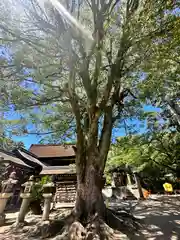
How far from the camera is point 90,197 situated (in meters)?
4.49

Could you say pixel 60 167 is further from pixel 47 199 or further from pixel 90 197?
pixel 90 197

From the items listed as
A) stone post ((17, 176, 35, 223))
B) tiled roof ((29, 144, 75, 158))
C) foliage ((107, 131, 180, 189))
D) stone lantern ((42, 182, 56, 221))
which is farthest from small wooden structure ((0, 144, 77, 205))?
foliage ((107, 131, 180, 189))

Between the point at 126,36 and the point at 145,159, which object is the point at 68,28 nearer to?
the point at 126,36

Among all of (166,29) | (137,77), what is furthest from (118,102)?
(166,29)

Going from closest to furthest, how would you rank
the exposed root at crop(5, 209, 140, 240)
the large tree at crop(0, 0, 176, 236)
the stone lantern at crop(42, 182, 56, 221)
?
the exposed root at crop(5, 209, 140, 240), the large tree at crop(0, 0, 176, 236), the stone lantern at crop(42, 182, 56, 221)

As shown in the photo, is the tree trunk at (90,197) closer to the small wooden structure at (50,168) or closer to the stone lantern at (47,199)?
the small wooden structure at (50,168)

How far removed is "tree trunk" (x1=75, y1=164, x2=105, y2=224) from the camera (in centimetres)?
433

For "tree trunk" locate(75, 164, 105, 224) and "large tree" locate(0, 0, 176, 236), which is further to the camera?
"large tree" locate(0, 0, 176, 236)

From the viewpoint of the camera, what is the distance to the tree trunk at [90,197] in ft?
14.2

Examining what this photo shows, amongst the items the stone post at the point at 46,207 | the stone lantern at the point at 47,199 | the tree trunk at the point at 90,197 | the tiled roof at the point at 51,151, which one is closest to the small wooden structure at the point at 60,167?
the tiled roof at the point at 51,151

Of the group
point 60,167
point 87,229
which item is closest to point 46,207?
point 87,229

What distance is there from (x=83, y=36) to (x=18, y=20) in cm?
204

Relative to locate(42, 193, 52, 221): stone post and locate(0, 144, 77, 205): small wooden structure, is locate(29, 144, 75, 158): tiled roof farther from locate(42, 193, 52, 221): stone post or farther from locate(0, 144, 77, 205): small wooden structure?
locate(42, 193, 52, 221): stone post

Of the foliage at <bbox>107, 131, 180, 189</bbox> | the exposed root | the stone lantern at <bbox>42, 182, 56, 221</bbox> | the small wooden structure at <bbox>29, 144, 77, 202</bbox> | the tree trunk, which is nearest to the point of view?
Result: the exposed root
